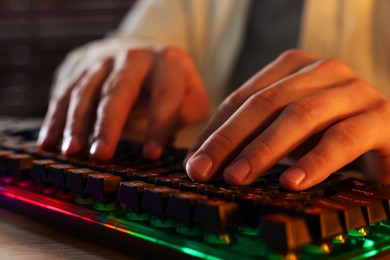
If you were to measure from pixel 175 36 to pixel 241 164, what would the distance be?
2.82ft

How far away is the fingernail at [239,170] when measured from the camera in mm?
459

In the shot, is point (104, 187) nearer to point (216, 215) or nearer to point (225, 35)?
point (216, 215)

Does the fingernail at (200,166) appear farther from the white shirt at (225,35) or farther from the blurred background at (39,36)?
the blurred background at (39,36)

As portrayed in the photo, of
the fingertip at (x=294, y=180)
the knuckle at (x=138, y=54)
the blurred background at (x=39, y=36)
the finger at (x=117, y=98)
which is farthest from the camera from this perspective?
the blurred background at (x=39, y=36)

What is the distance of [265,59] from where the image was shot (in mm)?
1213

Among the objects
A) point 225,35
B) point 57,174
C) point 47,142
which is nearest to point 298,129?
point 57,174

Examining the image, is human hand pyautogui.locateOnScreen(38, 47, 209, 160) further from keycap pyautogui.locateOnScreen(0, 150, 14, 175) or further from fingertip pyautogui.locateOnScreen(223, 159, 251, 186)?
fingertip pyautogui.locateOnScreen(223, 159, 251, 186)

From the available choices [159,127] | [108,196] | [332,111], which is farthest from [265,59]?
[108,196]

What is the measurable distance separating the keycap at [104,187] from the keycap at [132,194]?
1cm

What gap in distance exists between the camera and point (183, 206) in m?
0.39

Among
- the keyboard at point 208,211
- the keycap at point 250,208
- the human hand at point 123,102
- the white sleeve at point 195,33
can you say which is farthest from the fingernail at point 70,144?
the white sleeve at point 195,33

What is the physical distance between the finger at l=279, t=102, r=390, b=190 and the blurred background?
1.13m

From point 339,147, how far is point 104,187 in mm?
204

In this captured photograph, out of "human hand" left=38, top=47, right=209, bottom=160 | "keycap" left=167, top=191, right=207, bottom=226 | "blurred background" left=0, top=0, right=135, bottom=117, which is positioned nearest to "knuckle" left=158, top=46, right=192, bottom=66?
"human hand" left=38, top=47, right=209, bottom=160
